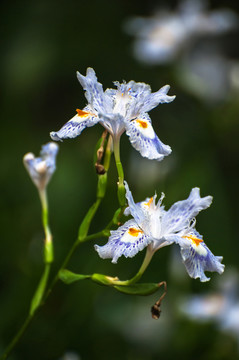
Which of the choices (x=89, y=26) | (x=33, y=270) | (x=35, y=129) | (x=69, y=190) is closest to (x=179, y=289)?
(x=33, y=270)

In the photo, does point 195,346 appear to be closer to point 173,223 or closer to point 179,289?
point 179,289

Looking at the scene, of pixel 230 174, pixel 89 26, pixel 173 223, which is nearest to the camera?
pixel 173 223

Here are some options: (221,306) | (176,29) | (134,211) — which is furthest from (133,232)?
(176,29)

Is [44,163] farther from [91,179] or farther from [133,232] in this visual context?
[91,179]

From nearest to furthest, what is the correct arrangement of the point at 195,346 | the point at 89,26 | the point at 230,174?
the point at 195,346
the point at 230,174
the point at 89,26

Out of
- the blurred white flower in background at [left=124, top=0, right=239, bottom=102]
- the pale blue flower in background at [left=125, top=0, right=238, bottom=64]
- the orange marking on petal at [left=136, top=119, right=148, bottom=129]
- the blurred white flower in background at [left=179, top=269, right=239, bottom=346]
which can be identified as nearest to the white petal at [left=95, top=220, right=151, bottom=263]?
the orange marking on petal at [left=136, top=119, right=148, bottom=129]

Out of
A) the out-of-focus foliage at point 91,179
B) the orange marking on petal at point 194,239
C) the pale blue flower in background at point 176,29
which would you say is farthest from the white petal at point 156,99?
the pale blue flower in background at point 176,29

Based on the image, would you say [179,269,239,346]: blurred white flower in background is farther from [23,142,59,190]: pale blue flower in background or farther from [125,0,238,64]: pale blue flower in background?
[125,0,238,64]: pale blue flower in background
